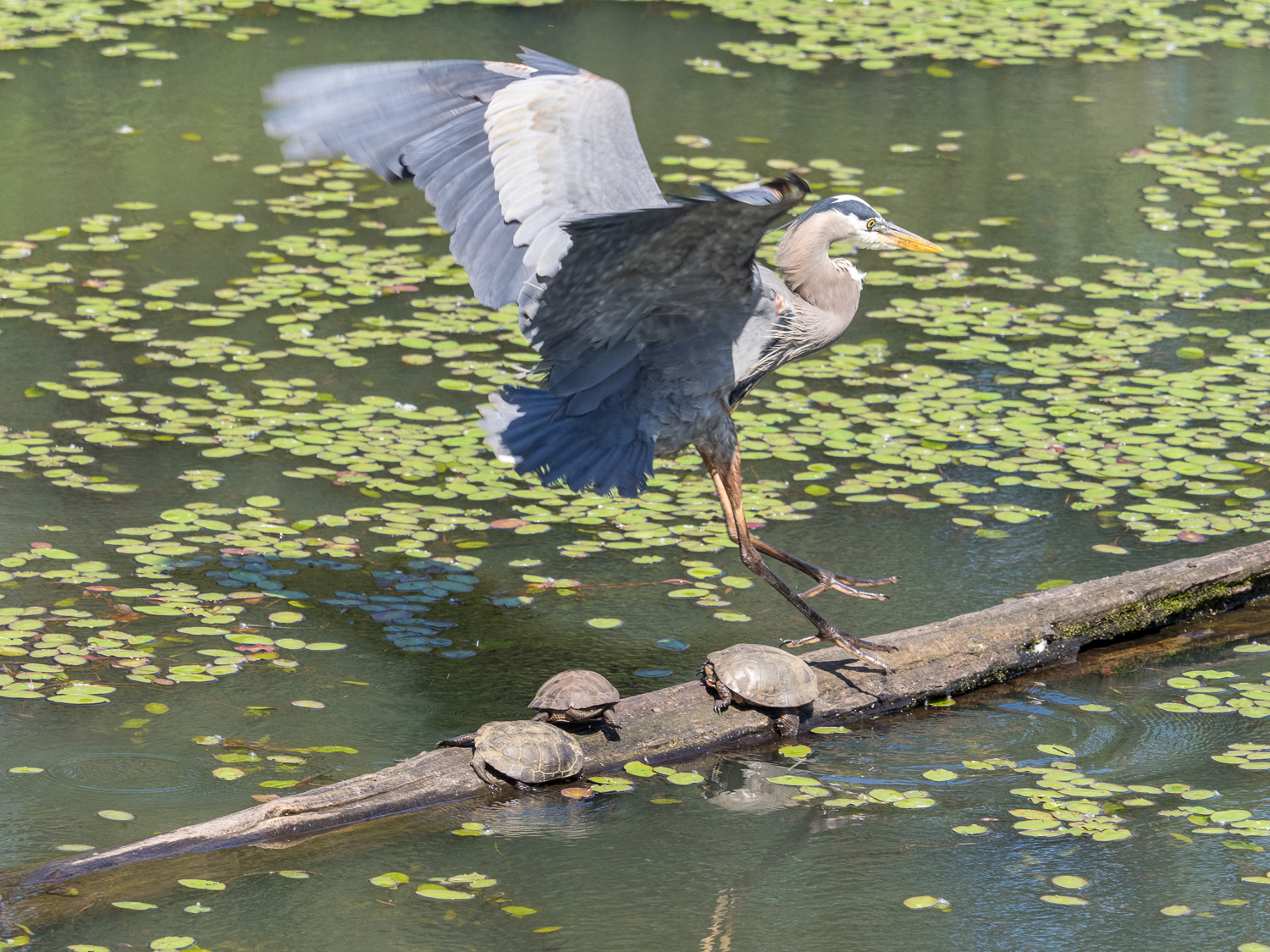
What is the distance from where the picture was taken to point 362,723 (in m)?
3.88

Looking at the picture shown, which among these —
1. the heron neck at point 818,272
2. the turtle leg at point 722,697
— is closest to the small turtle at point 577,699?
the turtle leg at point 722,697

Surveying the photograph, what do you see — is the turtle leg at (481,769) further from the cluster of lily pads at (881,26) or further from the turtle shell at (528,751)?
the cluster of lily pads at (881,26)

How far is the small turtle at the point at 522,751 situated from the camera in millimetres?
3477

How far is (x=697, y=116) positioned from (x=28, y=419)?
4.75m

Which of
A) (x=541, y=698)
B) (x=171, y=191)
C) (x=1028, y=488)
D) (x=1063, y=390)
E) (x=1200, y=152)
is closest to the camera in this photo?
(x=541, y=698)

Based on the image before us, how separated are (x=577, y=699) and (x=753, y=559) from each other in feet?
2.49

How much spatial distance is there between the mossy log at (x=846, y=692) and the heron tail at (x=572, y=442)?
58 centimetres

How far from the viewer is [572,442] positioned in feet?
13.2

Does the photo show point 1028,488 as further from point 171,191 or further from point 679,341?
point 171,191

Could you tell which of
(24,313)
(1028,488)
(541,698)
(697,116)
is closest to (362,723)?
(541,698)

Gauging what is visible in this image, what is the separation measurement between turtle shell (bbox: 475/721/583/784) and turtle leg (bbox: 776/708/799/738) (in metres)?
0.56

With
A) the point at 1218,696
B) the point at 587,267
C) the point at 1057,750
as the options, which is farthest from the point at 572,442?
the point at 1218,696

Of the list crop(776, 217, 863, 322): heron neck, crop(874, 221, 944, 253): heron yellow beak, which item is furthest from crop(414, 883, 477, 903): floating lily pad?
crop(874, 221, 944, 253): heron yellow beak

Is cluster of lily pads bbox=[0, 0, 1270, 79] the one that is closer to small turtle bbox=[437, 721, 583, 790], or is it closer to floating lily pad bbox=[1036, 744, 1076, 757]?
floating lily pad bbox=[1036, 744, 1076, 757]
